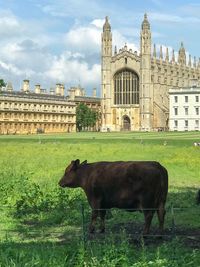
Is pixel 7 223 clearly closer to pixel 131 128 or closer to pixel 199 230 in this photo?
pixel 199 230

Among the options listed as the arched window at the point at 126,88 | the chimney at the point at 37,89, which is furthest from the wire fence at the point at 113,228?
the chimney at the point at 37,89

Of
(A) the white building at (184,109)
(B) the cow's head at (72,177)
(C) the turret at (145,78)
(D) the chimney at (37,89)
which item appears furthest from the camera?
(D) the chimney at (37,89)

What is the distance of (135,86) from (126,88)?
8.18 feet

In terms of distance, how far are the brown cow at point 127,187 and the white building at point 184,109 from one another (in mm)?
117349

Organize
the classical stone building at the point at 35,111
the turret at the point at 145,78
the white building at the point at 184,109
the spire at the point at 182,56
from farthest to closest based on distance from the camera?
the spire at the point at 182,56
the turret at the point at 145,78
the classical stone building at the point at 35,111
the white building at the point at 184,109

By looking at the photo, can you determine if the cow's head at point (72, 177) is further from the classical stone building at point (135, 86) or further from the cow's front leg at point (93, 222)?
the classical stone building at point (135, 86)

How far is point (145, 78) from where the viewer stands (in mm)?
138125

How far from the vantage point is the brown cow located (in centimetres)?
1149

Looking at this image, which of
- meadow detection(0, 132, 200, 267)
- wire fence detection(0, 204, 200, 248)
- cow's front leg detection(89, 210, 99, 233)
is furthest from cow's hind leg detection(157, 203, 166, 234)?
cow's front leg detection(89, 210, 99, 233)

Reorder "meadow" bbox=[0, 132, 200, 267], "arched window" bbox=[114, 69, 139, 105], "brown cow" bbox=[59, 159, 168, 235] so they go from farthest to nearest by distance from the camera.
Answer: "arched window" bbox=[114, 69, 139, 105], "brown cow" bbox=[59, 159, 168, 235], "meadow" bbox=[0, 132, 200, 267]

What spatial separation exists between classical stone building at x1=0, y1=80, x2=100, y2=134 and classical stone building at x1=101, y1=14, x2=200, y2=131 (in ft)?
33.7

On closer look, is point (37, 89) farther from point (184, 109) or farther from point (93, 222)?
point (93, 222)

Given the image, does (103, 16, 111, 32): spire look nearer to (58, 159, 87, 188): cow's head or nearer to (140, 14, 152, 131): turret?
(140, 14, 152, 131): turret

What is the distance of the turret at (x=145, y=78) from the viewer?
444ft
